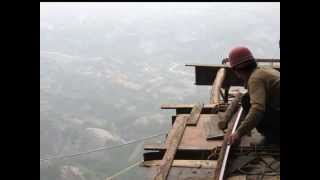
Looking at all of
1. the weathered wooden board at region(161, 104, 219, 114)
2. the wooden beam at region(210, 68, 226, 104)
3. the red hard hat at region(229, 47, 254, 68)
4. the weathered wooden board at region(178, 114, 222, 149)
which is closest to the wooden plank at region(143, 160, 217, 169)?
the weathered wooden board at region(178, 114, 222, 149)

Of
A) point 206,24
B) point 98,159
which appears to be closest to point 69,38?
point 206,24

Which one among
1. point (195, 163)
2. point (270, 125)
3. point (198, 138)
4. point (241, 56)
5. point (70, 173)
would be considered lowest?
point (70, 173)

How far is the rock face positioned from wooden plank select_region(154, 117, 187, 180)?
47.9 meters

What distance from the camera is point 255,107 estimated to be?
508 centimetres

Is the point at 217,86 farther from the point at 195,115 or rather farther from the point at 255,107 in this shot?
the point at 255,107

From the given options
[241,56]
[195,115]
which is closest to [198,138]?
[195,115]

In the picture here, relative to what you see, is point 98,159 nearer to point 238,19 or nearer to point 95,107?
point 95,107

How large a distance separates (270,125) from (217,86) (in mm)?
3624

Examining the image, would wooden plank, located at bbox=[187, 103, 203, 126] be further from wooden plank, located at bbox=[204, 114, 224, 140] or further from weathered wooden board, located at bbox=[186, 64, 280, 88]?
weathered wooden board, located at bbox=[186, 64, 280, 88]

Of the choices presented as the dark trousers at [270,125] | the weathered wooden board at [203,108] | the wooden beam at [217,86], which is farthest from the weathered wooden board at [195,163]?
the wooden beam at [217,86]

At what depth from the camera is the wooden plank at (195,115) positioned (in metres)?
6.96

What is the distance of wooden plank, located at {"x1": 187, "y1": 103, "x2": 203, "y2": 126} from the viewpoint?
696cm
